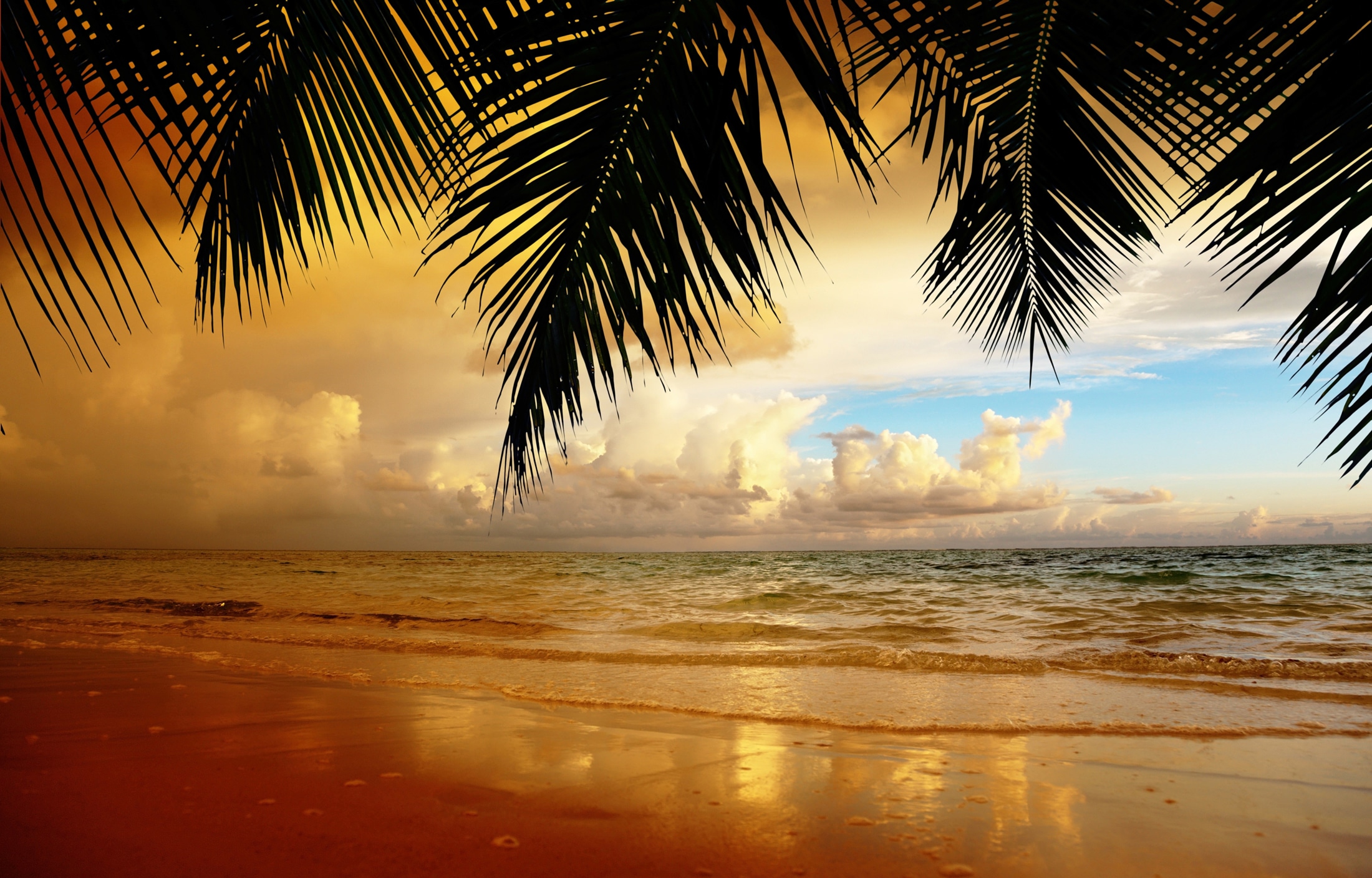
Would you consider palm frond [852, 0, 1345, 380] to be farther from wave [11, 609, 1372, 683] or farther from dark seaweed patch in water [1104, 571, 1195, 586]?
dark seaweed patch in water [1104, 571, 1195, 586]

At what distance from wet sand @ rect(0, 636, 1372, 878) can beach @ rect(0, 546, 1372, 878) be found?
0.04 feet

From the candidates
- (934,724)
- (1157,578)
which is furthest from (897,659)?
(1157,578)

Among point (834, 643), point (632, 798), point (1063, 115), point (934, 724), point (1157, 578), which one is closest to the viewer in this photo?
point (632, 798)

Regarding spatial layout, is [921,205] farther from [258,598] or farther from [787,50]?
[258,598]

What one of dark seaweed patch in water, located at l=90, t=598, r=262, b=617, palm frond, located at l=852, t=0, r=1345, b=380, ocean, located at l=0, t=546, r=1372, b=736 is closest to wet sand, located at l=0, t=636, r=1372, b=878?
ocean, located at l=0, t=546, r=1372, b=736

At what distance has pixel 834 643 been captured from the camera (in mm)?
6758

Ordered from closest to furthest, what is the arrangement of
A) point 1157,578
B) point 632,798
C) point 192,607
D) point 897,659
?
point 632,798 < point 897,659 < point 192,607 < point 1157,578

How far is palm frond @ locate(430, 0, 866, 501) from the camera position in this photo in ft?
4.64

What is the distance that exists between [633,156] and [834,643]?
5.74 meters

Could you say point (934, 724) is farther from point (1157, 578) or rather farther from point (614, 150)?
point (1157, 578)

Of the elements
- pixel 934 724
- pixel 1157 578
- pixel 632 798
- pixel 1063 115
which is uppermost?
pixel 1063 115

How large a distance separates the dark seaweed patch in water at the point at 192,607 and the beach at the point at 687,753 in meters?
2.61

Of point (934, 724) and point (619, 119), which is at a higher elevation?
point (619, 119)

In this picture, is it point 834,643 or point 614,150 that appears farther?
point 834,643
